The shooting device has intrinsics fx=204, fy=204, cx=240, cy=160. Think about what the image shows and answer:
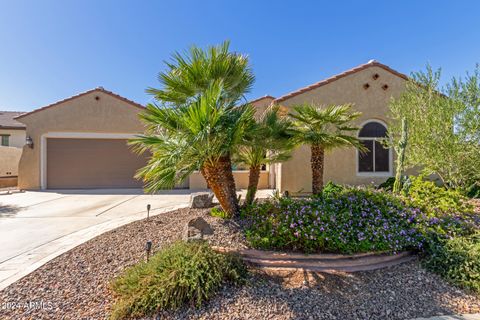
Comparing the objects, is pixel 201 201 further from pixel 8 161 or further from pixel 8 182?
pixel 8 161

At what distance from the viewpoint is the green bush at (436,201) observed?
16.7ft

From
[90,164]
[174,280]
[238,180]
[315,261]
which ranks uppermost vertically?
[90,164]

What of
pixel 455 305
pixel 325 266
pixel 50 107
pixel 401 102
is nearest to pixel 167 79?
pixel 325 266

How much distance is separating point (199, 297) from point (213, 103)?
318cm

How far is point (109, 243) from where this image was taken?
4.82 metres

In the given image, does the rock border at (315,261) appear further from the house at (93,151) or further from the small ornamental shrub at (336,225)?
the house at (93,151)

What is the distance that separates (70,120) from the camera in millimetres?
12805

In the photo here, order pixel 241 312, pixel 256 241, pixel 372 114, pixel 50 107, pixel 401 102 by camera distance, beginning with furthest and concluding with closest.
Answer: pixel 50 107, pixel 372 114, pixel 401 102, pixel 256 241, pixel 241 312

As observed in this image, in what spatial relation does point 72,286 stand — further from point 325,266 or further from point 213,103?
point 325,266

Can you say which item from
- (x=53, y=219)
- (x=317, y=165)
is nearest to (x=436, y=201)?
(x=317, y=165)

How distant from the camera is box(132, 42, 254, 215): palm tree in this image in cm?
A: 391

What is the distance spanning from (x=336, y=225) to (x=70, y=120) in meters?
15.8

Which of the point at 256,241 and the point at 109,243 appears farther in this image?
the point at 109,243

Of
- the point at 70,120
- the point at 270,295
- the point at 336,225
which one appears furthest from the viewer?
the point at 70,120
